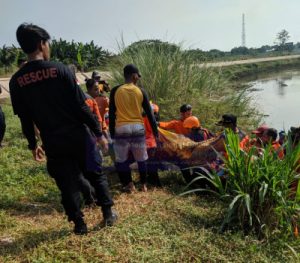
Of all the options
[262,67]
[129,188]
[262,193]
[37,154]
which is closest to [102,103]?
[129,188]

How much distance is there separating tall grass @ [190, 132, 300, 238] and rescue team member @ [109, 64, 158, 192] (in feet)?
3.90

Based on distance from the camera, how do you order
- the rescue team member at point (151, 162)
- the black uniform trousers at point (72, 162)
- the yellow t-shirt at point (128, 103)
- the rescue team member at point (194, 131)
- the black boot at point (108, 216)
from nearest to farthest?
the black uniform trousers at point (72, 162) < the black boot at point (108, 216) < the yellow t-shirt at point (128, 103) < the rescue team member at point (151, 162) < the rescue team member at point (194, 131)

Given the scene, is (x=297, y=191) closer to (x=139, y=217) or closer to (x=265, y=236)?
(x=265, y=236)

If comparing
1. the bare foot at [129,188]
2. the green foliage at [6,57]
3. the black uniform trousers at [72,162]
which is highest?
the green foliage at [6,57]

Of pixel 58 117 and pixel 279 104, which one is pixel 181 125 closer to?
pixel 58 117

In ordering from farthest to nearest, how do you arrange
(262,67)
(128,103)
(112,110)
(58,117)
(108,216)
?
(262,67) → (112,110) → (128,103) → (108,216) → (58,117)

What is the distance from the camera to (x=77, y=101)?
9.36 ft

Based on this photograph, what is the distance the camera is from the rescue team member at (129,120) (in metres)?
4.14

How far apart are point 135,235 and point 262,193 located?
3.39ft

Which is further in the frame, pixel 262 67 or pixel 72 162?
pixel 262 67

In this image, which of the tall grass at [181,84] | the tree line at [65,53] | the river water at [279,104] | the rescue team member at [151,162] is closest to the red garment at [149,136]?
the rescue team member at [151,162]

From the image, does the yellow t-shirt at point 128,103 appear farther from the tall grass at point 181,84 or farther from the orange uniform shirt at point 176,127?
the tall grass at point 181,84

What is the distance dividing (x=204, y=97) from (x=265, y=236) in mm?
5586

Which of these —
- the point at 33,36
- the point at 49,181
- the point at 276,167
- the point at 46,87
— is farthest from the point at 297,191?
the point at 49,181
